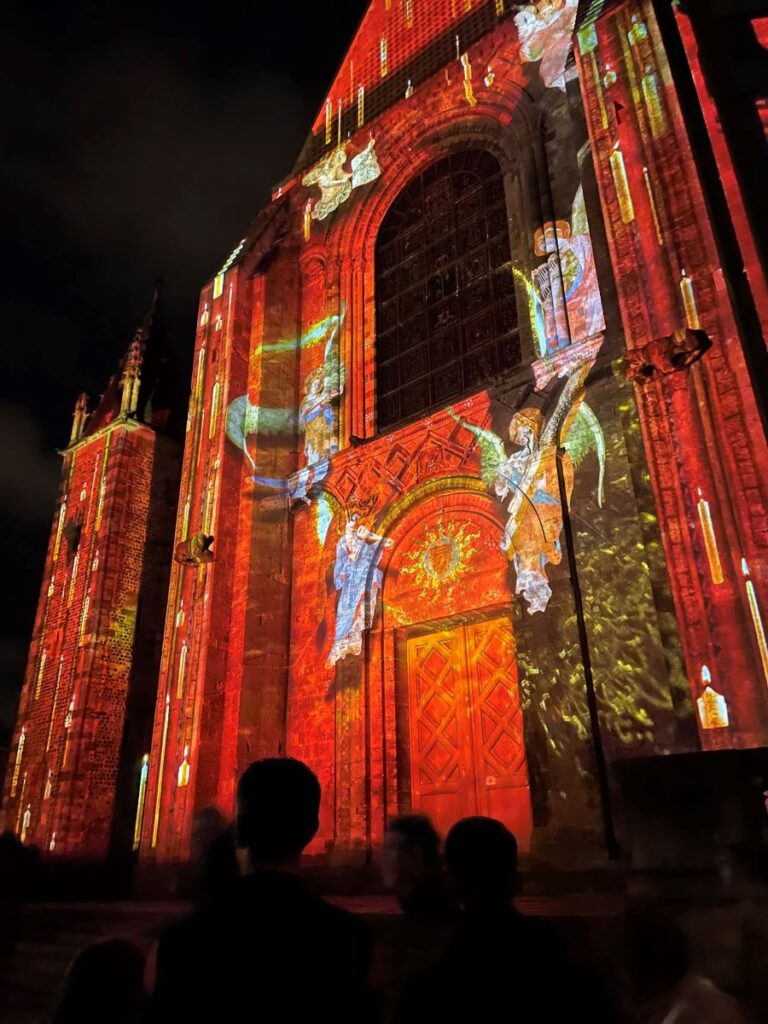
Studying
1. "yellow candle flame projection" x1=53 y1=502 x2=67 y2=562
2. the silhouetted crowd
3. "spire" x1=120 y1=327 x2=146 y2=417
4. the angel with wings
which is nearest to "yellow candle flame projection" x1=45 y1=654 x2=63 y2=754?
"yellow candle flame projection" x1=53 y1=502 x2=67 y2=562

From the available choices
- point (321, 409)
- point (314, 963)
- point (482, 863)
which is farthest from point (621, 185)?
point (314, 963)

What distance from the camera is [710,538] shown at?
19.4 feet

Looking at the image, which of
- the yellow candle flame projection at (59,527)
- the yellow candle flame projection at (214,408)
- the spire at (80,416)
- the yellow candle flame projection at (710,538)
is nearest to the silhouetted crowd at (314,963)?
the yellow candle flame projection at (710,538)

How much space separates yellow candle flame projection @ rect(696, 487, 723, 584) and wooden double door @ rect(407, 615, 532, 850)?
268cm

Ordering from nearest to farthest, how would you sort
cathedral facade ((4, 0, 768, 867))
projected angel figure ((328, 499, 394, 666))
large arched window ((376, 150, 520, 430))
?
cathedral facade ((4, 0, 768, 867)) → projected angel figure ((328, 499, 394, 666)) → large arched window ((376, 150, 520, 430))

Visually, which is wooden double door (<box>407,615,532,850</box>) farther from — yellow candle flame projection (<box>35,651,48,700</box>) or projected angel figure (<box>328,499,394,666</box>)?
yellow candle flame projection (<box>35,651,48,700</box>)

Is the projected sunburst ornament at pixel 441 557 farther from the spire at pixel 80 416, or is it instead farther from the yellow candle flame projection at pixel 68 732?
the spire at pixel 80 416

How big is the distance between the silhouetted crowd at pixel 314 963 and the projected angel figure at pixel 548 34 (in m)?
10.6

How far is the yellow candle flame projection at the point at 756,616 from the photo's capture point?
209 inches

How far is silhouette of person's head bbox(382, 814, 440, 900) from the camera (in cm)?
357

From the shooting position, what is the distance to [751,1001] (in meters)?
2.66

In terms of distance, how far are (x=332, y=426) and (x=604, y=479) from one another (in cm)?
463

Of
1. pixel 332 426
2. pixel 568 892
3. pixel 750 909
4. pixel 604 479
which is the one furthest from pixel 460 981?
pixel 332 426

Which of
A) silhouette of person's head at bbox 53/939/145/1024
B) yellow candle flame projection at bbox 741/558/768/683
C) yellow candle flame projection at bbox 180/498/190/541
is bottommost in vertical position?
silhouette of person's head at bbox 53/939/145/1024
